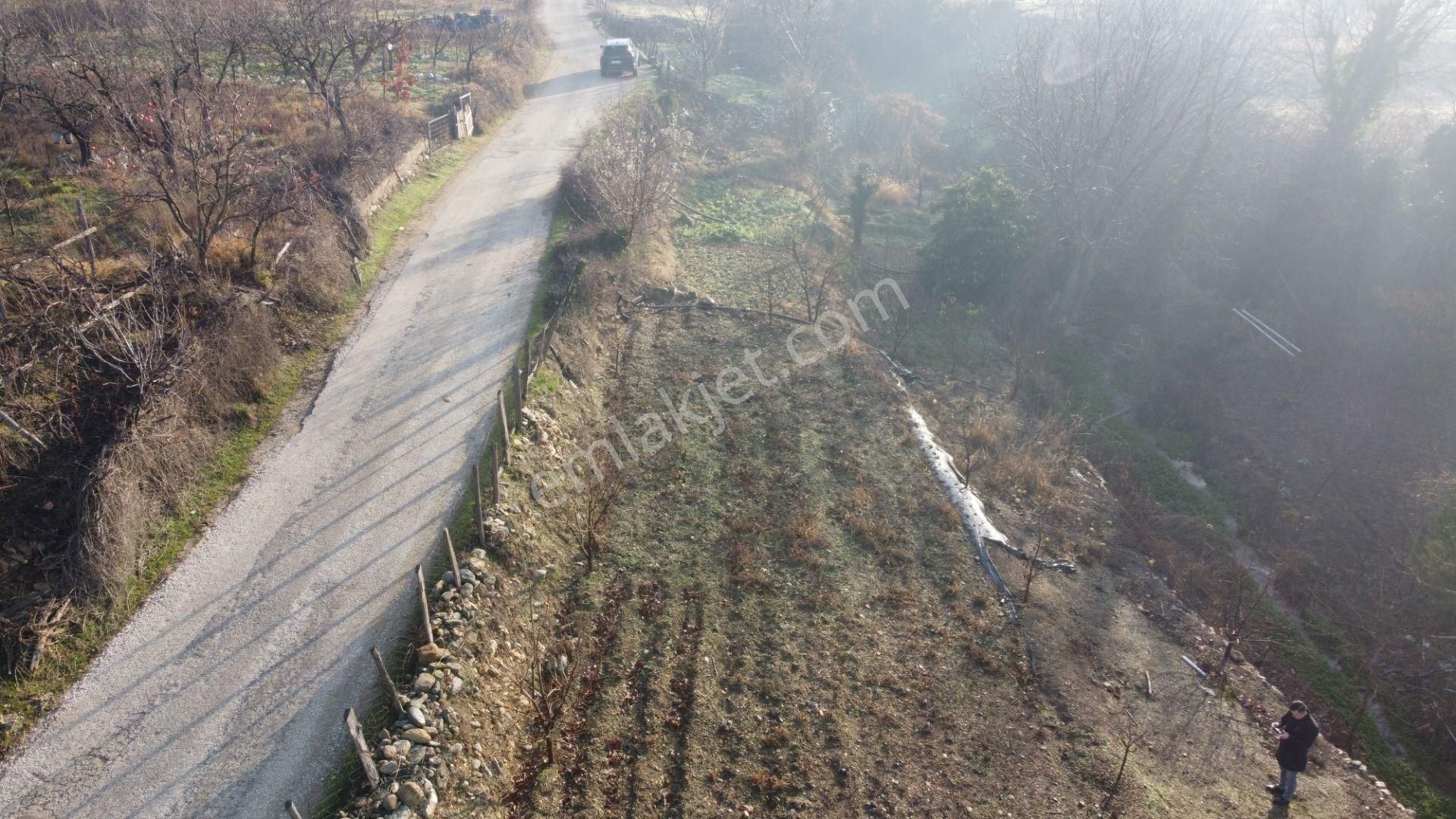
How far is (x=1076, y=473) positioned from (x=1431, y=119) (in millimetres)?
21558

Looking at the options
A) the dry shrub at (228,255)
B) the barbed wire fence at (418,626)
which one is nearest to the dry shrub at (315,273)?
the dry shrub at (228,255)

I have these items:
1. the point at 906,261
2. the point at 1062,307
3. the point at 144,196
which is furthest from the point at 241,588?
the point at 1062,307

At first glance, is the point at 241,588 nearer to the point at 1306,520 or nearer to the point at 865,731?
the point at 865,731

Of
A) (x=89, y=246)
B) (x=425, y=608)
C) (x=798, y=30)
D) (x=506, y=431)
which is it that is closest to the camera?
(x=425, y=608)

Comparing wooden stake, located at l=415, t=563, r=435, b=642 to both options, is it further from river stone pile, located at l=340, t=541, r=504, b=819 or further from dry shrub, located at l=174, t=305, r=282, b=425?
dry shrub, located at l=174, t=305, r=282, b=425

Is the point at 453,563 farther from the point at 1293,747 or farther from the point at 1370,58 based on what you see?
the point at 1370,58

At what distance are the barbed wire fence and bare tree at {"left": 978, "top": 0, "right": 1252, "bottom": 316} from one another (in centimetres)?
1765

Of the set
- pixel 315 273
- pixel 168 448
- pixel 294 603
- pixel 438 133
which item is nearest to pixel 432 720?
pixel 294 603

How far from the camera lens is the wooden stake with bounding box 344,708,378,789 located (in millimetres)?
6758

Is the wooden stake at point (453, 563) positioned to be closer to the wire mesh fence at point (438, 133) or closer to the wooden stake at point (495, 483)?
the wooden stake at point (495, 483)

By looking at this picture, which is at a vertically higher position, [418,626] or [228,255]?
[228,255]

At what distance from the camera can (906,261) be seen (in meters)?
24.3

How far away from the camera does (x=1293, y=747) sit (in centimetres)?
888

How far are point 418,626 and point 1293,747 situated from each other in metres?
10.4
